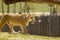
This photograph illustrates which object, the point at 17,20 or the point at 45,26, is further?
the point at 45,26

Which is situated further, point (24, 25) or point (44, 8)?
point (44, 8)

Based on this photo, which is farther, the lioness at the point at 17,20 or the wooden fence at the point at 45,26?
Result: the wooden fence at the point at 45,26

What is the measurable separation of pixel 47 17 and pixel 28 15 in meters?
2.11

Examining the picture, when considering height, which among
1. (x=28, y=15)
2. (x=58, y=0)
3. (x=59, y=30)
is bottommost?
(x=59, y=30)

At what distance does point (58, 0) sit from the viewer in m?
1.03

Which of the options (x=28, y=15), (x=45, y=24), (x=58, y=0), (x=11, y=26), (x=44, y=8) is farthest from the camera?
(x=44, y=8)

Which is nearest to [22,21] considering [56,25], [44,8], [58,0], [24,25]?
[24,25]

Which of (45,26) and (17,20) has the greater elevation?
(17,20)

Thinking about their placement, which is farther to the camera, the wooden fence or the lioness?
the wooden fence

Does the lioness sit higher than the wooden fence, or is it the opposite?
the lioness

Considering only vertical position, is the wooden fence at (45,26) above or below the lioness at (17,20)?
below

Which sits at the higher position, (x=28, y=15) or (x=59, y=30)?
(x=28, y=15)

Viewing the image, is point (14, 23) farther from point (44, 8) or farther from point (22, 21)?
point (44, 8)

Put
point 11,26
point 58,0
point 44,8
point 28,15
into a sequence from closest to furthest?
1. point 58,0
2. point 28,15
3. point 11,26
4. point 44,8
